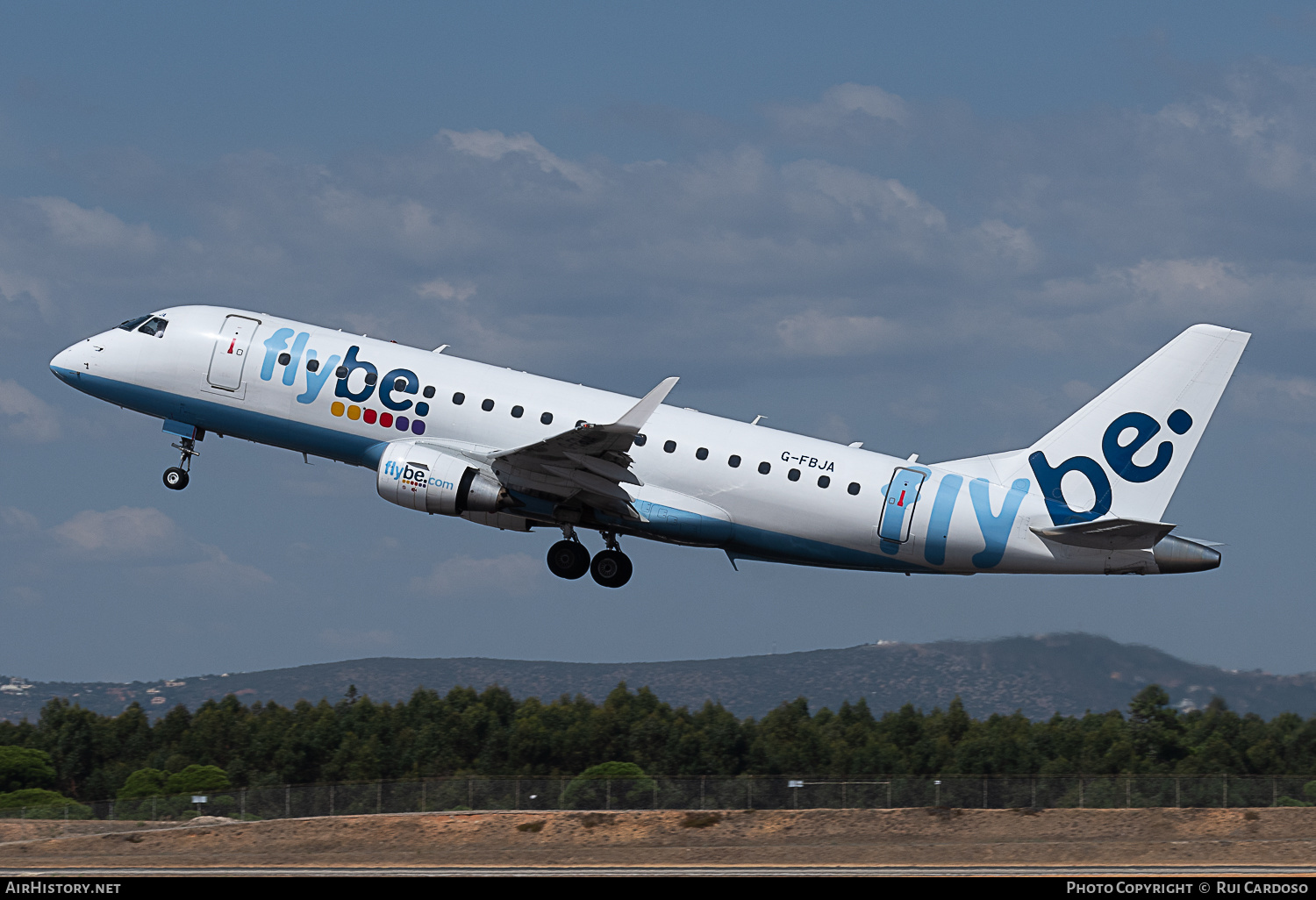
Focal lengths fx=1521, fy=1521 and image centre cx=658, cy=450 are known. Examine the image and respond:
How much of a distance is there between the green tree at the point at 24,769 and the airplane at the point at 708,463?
2748 inches

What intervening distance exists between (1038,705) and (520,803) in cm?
3068

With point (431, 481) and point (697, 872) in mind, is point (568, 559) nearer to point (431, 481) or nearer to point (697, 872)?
point (431, 481)

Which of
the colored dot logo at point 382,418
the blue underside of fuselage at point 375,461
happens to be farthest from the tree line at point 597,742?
the colored dot logo at point 382,418

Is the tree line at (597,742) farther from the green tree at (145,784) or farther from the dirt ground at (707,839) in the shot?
the dirt ground at (707,839)

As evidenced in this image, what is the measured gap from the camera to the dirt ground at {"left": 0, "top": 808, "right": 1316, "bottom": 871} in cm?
4197

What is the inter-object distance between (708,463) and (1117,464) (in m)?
11.5

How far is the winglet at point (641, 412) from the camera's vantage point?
3734 centimetres

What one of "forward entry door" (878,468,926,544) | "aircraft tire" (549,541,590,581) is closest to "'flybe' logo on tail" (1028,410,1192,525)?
"forward entry door" (878,468,926,544)

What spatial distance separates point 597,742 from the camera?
108 metres

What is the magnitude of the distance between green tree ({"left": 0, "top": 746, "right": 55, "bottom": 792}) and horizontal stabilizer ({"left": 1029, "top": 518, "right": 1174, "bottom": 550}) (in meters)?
83.5

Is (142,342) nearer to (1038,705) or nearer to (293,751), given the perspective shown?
(1038,705)

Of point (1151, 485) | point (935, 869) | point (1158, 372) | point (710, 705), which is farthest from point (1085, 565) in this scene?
point (710, 705)

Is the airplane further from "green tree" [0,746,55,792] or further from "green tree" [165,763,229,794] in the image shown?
"green tree" [0,746,55,792]

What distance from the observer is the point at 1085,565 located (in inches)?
1628
